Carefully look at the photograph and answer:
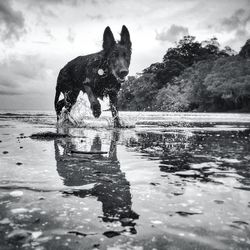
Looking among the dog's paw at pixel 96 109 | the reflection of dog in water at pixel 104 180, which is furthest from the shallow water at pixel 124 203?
the dog's paw at pixel 96 109

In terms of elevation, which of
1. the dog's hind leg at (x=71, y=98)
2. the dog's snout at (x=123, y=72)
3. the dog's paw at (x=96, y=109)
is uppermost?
the dog's snout at (x=123, y=72)

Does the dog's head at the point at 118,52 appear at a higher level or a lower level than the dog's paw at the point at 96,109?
higher

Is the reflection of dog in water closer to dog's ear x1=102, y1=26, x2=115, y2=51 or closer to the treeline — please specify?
dog's ear x1=102, y1=26, x2=115, y2=51

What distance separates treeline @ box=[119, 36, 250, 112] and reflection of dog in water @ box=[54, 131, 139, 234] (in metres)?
45.6

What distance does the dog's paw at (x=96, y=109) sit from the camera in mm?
9820

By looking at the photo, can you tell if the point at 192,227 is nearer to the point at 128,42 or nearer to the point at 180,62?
the point at 128,42

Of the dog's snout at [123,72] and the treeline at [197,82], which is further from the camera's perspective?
the treeline at [197,82]

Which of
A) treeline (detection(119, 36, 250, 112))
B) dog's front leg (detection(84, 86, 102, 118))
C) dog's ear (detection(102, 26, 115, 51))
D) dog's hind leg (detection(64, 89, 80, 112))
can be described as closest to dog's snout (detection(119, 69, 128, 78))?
dog's ear (detection(102, 26, 115, 51))

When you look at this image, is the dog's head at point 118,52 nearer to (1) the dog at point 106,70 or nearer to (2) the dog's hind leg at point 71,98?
(1) the dog at point 106,70

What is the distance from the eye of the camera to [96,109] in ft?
32.7

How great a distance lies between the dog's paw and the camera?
32.2ft

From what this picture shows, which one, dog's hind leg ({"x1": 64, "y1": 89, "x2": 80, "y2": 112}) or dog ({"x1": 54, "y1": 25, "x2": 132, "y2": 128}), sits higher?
dog ({"x1": 54, "y1": 25, "x2": 132, "y2": 128})

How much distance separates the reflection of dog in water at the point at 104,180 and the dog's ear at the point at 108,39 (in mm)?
5807

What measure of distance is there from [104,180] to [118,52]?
7366 mm
